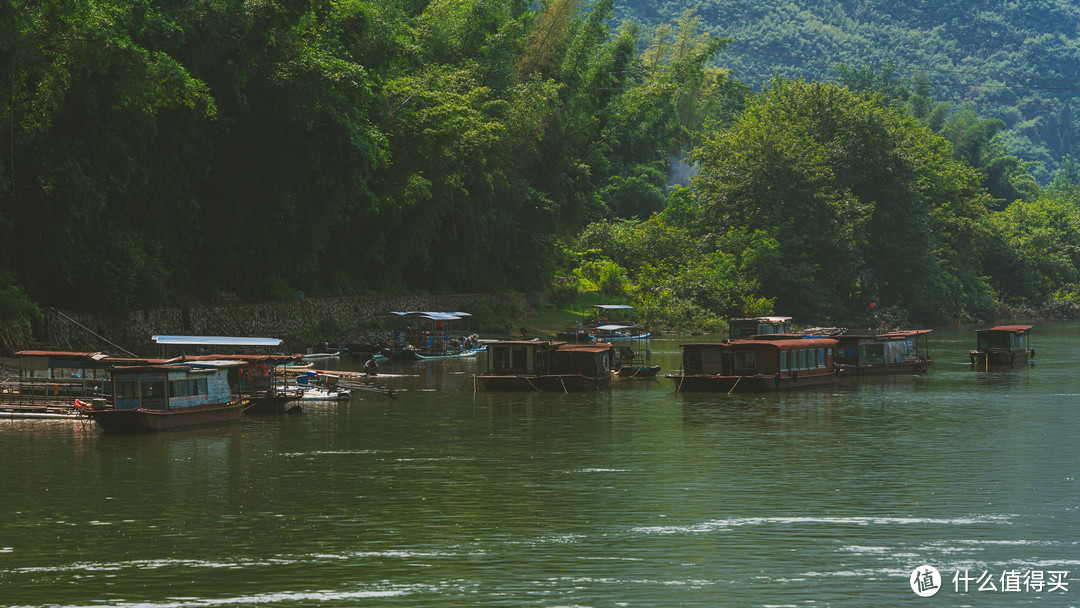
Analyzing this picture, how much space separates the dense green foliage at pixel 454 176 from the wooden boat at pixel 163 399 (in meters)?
14.4

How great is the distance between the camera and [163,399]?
38812 millimetres

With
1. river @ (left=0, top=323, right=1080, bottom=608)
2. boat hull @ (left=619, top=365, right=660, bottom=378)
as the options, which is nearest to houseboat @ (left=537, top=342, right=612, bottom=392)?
boat hull @ (left=619, top=365, right=660, bottom=378)

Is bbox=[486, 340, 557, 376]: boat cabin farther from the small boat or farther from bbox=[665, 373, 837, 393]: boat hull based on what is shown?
the small boat

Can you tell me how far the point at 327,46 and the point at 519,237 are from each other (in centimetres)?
3538

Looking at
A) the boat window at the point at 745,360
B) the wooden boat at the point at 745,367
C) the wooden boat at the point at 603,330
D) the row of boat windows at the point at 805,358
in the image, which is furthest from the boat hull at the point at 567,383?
the wooden boat at the point at 603,330

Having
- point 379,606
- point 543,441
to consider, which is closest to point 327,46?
point 543,441

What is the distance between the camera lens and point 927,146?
133125 millimetres

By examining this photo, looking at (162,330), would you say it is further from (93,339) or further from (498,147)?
(498,147)

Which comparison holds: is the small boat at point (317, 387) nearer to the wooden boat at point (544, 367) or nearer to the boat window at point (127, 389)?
the wooden boat at point (544, 367)

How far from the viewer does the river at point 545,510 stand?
20.6 metres

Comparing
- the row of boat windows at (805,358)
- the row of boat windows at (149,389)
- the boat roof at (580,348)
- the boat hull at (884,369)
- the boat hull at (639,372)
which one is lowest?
the boat hull at (884,369)

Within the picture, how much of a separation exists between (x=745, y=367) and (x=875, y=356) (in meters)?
13.7

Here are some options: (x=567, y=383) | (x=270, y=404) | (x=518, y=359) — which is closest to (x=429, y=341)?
(x=518, y=359)

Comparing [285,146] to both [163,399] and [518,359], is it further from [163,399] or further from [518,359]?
[163,399]
